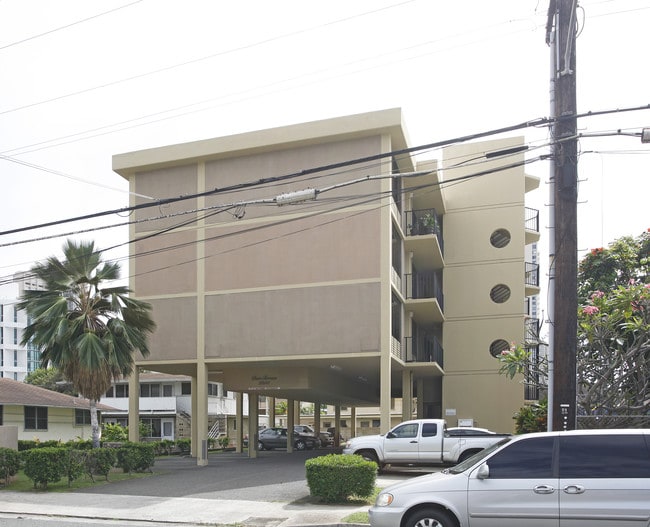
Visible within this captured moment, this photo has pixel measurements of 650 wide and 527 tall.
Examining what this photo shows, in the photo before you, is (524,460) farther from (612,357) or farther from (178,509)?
(612,357)

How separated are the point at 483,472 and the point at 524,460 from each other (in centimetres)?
57

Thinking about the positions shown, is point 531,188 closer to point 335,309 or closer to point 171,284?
point 335,309

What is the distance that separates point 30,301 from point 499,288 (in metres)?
20.5

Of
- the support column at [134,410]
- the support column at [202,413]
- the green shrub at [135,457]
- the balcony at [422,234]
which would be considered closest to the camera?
the green shrub at [135,457]

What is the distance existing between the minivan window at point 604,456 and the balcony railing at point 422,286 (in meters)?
20.0

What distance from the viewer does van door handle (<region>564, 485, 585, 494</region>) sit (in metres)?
9.22

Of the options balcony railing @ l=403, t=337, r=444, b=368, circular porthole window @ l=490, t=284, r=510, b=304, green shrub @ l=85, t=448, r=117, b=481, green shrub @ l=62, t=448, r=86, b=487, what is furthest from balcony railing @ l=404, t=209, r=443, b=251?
green shrub @ l=62, t=448, r=86, b=487

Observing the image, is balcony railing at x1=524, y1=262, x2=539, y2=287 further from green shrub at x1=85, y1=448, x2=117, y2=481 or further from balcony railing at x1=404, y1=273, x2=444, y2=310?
green shrub at x1=85, y1=448, x2=117, y2=481

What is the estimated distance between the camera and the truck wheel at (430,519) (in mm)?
9688

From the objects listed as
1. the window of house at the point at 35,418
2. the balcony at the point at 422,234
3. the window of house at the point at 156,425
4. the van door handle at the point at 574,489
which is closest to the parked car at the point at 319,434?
the window of house at the point at 35,418

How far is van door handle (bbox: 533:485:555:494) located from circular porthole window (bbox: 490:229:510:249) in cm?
2547

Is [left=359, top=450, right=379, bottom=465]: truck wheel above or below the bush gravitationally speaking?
below

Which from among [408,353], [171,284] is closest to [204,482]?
[171,284]

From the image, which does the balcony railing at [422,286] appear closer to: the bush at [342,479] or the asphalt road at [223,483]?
the asphalt road at [223,483]
